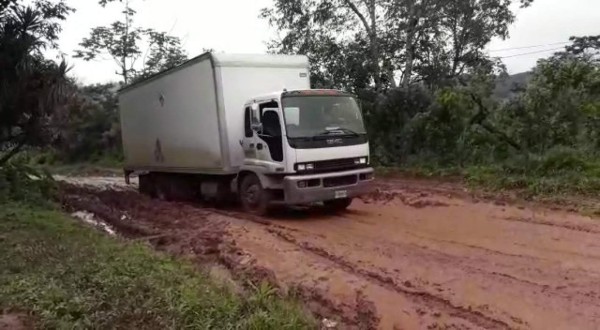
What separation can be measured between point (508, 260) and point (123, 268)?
15.4 ft

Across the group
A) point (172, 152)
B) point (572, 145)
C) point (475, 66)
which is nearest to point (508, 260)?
point (572, 145)

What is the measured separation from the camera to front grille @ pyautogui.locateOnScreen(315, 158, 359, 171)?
10758mm

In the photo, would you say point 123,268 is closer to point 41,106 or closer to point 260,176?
point 260,176

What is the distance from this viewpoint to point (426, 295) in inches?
244

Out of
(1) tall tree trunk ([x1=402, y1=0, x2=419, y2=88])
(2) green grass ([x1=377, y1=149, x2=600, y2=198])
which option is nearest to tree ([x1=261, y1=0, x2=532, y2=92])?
(1) tall tree trunk ([x1=402, y1=0, x2=419, y2=88])

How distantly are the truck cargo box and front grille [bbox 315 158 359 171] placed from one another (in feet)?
6.45

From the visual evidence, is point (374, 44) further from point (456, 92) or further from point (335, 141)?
point (335, 141)

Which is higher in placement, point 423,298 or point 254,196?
point 254,196

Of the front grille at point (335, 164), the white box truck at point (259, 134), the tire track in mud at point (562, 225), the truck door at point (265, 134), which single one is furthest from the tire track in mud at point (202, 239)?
the tire track in mud at point (562, 225)

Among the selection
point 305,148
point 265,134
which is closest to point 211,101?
point 265,134

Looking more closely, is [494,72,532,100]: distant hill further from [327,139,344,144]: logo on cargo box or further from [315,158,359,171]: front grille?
[327,139,344,144]: logo on cargo box

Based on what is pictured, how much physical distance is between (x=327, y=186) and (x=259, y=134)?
1.64 meters

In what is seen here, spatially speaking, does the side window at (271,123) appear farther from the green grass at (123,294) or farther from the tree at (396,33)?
the tree at (396,33)

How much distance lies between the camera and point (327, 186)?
10.8 metres
